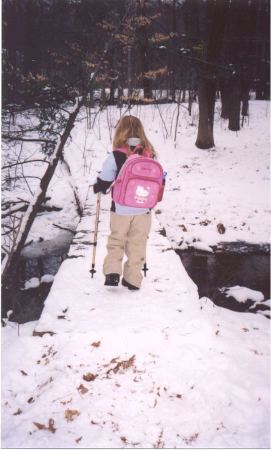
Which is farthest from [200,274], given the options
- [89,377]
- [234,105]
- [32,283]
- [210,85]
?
[234,105]

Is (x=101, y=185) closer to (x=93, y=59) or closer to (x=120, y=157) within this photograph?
(x=120, y=157)

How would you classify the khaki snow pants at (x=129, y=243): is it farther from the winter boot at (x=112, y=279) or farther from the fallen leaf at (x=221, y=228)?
the fallen leaf at (x=221, y=228)

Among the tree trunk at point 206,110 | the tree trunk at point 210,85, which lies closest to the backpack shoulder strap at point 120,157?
the tree trunk at point 210,85

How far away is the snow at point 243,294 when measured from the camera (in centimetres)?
554

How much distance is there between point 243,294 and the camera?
5.61 metres

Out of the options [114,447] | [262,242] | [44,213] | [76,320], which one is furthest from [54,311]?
[44,213]

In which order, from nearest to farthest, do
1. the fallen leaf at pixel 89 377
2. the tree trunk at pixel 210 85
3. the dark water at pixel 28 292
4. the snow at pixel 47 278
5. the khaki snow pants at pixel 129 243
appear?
the fallen leaf at pixel 89 377, the khaki snow pants at pixel 129 243, the dark water at pixel 28 292, the snow at pixel 47 278, the tree trunk at pixel 210 85

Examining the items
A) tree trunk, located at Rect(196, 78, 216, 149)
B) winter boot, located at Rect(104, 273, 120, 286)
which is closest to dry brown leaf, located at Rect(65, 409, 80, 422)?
winter boot, located at Rect(104, 273, 120, 286)

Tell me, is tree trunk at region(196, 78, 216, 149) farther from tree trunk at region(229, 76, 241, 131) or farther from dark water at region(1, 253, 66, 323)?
dark water at region(1, 253, 66, 323)

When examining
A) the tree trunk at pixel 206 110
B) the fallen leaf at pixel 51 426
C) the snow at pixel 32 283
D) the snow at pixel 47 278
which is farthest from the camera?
the tree trunk at pixel 206 110

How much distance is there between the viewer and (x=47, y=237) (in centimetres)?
826

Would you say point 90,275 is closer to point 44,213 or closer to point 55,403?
point 55,403

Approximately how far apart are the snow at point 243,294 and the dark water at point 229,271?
0.25 feet

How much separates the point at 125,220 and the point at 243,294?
2913 millimetres
